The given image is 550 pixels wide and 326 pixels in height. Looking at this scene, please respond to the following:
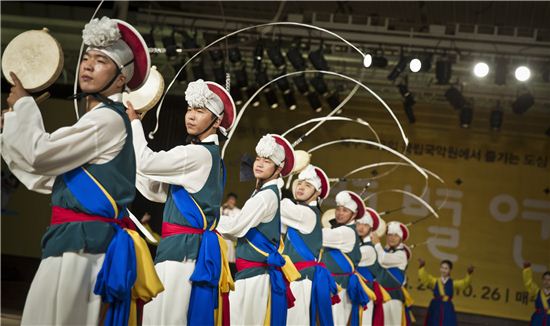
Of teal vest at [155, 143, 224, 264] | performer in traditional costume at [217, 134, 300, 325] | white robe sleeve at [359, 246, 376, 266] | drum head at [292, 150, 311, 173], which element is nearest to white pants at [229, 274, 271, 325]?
performer in traditional costume at [217, 134, 300, 325]

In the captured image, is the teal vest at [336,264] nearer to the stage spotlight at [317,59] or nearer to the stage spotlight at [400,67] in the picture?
the stage spotlight at [317,59]

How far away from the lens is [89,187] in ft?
11.5

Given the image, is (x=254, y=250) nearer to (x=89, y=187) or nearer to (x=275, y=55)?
(x=89, y=187)

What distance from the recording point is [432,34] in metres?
11.8

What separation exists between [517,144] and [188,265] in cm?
1175

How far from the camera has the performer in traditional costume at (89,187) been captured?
3.39 meters

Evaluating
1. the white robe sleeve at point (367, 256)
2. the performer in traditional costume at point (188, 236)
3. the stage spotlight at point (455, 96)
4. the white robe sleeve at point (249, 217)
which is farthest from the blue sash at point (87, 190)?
the stage spotlight at point (455, 96)

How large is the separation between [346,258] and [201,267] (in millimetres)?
3750

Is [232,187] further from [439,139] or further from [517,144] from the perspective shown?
[517,144]

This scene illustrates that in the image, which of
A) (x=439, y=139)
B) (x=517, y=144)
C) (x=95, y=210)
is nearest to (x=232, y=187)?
(x=439, y=139)

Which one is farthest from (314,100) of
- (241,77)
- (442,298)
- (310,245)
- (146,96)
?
(146,96)

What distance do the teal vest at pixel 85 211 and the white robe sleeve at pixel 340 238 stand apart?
449 cm

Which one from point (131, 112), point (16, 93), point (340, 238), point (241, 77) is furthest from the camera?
point (241, 77)

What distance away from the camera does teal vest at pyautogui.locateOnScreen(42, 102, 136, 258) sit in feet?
11.5
